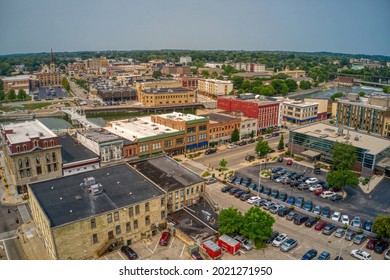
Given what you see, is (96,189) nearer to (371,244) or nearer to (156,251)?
(156,251)

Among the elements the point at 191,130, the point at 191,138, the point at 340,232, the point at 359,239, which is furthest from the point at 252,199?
the point at 191,130

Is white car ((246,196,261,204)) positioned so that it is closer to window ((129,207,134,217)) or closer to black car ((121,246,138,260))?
window ((129,207,134,217))

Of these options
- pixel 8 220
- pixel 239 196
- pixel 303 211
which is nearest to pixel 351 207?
pixel 303 211

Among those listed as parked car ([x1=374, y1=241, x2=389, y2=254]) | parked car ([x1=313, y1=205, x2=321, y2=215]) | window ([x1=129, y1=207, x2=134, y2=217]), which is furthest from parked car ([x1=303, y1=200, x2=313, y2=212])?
window ([x1=129, y1=207, x2=134, y2=217])

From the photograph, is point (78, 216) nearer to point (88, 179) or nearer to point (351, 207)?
point (88, 179)

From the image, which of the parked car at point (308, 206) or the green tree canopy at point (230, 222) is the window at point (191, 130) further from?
the green tree canopy at point (230, 222)
